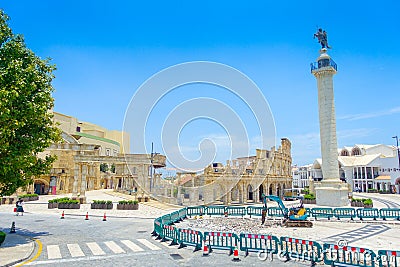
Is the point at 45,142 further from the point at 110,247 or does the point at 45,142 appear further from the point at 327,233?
the point at 327,233

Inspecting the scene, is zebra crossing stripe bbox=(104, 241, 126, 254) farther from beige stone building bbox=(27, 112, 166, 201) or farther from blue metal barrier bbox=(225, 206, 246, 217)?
blue metal barrier bbox=(225, 206, 246, 217)

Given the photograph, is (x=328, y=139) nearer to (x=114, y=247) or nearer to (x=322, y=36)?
(x=322, y=36)

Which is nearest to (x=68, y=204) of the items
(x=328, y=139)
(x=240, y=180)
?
(x=240, y=180)

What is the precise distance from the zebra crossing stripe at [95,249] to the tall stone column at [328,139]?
3165 centimetres

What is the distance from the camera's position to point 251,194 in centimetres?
4647

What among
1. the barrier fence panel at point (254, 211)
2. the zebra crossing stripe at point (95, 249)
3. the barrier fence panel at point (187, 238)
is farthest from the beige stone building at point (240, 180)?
the zebra crossing stripe at point (95, 249)

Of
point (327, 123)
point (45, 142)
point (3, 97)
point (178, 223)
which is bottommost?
point (178, 223)

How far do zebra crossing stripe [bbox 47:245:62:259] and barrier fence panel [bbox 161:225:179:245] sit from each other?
16.8 ft

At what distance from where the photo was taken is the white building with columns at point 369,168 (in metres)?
66.6

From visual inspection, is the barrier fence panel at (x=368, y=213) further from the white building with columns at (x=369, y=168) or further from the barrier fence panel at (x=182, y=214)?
the white building with columns at (x=369, y=168)

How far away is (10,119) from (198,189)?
87.1 ft

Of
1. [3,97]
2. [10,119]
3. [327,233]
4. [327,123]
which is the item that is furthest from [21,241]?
[327,123]

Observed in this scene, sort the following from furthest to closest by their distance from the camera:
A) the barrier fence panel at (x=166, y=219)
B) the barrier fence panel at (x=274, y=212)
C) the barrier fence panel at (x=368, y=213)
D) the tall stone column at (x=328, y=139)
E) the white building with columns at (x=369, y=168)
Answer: the white building with columns at (x=369, y=168)
the tall stone column at (x=328, y=139)
the barrier fence panel at (x=274, y=212)
the barrier fence panel at (x=368, y=213)
the barrier fence panel at (x=166, y=219)

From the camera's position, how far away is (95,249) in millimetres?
13180
